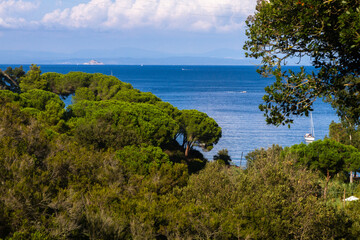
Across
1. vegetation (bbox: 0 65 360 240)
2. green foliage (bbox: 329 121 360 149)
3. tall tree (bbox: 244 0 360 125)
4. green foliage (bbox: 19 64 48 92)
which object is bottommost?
green foliage (bbox: 329 121 360 149)

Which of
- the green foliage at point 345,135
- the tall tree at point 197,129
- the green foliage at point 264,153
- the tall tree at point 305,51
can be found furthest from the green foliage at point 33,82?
the tall tree at point 305,51

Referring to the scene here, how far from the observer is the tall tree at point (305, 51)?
5.89 meters

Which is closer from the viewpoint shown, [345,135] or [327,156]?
[327,156]

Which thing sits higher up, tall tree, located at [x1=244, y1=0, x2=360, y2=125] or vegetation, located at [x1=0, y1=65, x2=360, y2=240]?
tall tree, located at [x1=244, y1=0, x2=360, y2=125]

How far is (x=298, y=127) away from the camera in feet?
212

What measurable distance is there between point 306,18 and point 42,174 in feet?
21.7

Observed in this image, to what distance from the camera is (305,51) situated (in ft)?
22.2

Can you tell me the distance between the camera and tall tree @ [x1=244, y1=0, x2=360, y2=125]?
5.89 m

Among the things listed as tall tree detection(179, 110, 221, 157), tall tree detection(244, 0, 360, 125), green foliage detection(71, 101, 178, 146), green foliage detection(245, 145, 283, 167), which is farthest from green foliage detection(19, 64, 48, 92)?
tall tree detection(244, 0, 360, 125)

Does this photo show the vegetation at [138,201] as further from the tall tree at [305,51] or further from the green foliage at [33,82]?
the green foliage at [33,82]

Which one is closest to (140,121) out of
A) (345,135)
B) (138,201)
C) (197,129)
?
(197,129)

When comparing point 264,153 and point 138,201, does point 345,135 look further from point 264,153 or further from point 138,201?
point 138,201

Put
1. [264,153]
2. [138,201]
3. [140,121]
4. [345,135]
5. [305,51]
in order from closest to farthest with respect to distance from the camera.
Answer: [305,51] → [138,201] → [140,121] → [264,153] → [345,135]

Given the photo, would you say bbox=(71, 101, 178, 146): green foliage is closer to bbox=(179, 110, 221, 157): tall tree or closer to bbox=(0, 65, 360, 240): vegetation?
bbox=(0, 65, 360, 240): vegetation
